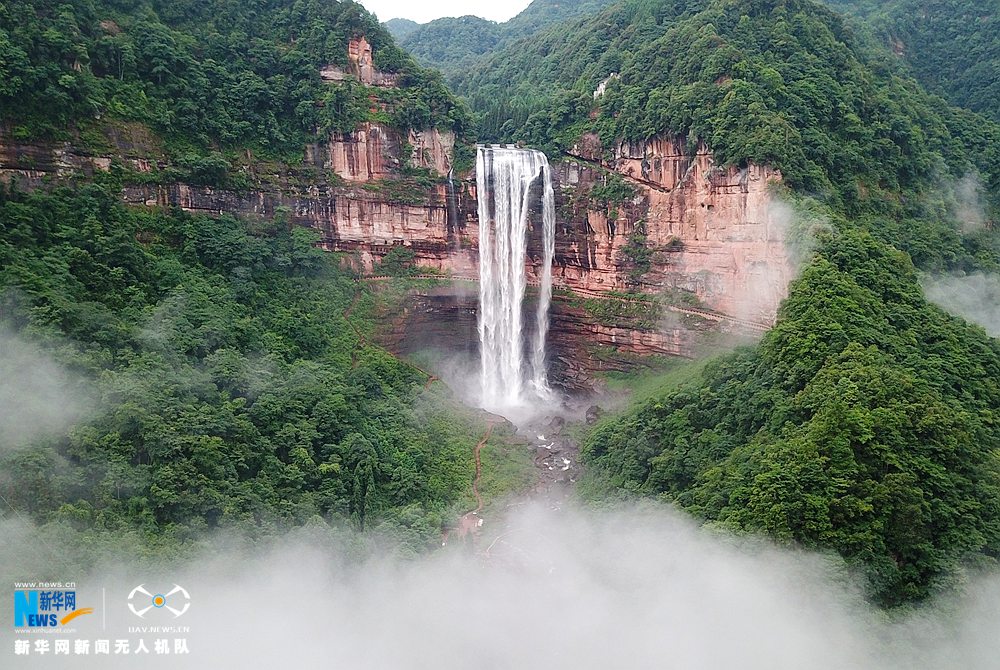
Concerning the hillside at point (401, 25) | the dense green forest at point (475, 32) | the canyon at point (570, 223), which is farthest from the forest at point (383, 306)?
the hillside at point (401, 25)

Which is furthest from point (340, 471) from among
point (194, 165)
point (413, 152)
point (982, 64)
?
point (982, 64)

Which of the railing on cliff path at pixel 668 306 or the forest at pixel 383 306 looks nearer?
the forest at pixel 383 306

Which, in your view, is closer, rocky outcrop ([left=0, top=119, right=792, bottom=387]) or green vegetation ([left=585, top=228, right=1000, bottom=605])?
green vegetation ([left=585, top=228, right=1000, bottom=605])

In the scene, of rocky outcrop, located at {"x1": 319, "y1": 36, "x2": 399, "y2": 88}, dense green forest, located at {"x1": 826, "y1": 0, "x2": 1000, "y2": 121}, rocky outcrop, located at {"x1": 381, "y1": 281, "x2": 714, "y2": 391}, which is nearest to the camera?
rocky outcrop, located at {"x1": 319, "y1": 36, "x2": 399, "y2": 88}

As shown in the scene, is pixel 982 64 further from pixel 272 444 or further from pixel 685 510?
pixel 272 444

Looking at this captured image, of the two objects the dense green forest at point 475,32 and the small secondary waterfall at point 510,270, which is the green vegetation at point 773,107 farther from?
the dense green forest at point 475,32

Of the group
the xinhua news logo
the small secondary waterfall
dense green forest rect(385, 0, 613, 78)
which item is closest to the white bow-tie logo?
the xinhua news logo

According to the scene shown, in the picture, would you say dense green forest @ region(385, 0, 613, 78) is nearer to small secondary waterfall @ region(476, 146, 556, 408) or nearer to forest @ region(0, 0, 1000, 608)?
forest @ region(0, 0, 1000, 608)
